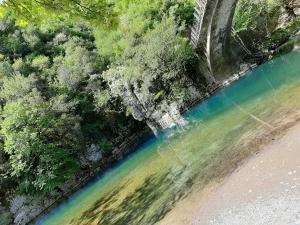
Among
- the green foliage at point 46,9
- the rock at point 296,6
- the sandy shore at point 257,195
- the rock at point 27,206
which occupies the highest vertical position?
the green foliage at point 46,9

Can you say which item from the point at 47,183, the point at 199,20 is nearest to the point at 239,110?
the point at 199,20

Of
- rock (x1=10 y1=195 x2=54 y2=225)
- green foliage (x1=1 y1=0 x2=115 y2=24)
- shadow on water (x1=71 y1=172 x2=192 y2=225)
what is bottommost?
shadow on water (x1=71 y1=172 x2=192 y2=225)

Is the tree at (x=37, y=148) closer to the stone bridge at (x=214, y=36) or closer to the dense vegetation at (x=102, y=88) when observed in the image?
the dense vegetation at (x=102, y=88)

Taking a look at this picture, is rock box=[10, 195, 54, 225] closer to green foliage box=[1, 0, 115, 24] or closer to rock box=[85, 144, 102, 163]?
rock box=[85, 144, 102, 163]

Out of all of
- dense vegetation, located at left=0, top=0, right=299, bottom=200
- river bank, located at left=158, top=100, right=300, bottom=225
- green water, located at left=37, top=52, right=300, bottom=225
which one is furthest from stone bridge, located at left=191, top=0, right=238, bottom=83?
river bank, located at left=158, top=100, right=300, bottom=225

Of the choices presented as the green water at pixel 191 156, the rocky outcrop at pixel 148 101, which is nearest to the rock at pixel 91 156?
the rocky outcrop at pixel 148 101
